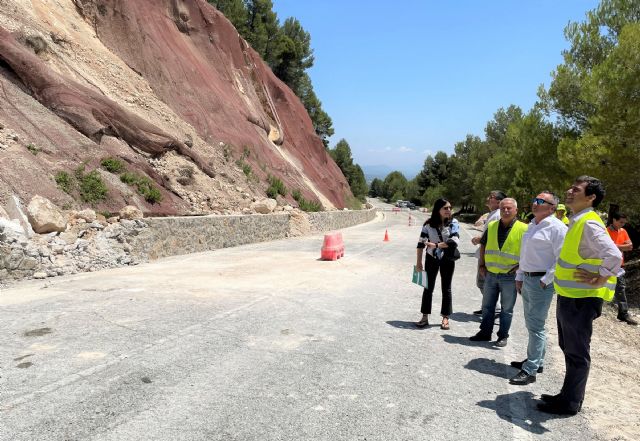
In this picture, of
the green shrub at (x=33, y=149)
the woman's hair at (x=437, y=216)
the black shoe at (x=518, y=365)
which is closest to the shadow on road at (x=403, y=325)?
the woman's hair at (x=437, y=216)

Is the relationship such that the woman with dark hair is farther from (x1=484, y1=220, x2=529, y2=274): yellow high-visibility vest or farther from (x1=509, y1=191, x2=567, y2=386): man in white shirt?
(x1=509, y1=191, x2=567, y2=386): man in white shirt

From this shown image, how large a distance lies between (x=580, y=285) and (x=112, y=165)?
53.7 ft

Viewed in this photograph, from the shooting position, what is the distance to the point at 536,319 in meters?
5.13

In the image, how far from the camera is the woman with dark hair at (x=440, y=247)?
6.86 m

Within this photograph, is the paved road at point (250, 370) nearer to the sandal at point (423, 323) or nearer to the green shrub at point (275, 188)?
the sandal at point (423, 323)

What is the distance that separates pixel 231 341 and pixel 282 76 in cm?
5354

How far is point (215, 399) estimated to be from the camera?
4.29 m

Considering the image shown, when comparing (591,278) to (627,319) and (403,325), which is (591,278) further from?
(627,319)

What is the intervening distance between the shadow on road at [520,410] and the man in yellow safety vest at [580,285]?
0.40ft

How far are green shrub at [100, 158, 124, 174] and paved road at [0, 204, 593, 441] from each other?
8.77 m

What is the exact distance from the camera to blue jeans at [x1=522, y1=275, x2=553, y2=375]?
16.5ft

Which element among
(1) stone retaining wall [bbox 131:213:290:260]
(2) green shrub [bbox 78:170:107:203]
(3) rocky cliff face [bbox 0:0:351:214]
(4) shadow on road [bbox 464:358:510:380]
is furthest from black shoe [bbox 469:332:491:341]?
(2) green shrub [bbox 78:170:107:203]

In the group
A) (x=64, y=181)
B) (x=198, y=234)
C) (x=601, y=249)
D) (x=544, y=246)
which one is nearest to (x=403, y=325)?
(x=544, y=246)

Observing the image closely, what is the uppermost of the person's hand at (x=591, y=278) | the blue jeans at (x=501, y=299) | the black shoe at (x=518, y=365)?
the person's hand at (x=591, y=278)
